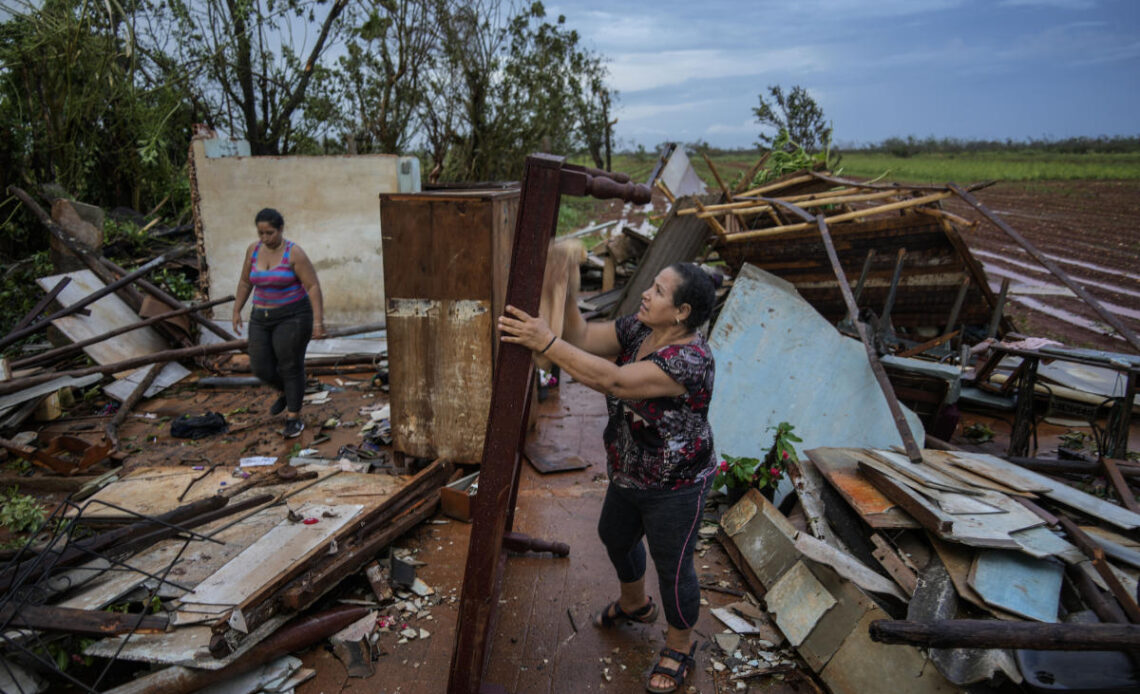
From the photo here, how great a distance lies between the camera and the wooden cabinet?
4.56 metres

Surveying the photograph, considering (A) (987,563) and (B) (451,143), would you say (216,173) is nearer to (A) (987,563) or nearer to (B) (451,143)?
(B) (451,143)

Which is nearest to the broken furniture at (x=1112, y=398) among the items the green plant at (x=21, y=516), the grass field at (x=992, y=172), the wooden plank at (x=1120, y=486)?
the wooden plank at (x=1120, y=486)

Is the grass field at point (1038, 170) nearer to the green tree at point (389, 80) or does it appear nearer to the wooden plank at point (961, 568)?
the green tree at point (389, 80)

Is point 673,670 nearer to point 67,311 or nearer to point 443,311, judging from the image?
point 443,311

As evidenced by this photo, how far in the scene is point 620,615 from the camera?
10.9 feet

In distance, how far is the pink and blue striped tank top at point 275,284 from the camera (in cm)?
534

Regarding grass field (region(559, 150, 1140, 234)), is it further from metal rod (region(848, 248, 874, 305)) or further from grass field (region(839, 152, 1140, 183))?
metal rod (region(848, 248, 874, 305))

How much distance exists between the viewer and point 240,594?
2941mm

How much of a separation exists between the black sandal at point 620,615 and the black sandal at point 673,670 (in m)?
0.31

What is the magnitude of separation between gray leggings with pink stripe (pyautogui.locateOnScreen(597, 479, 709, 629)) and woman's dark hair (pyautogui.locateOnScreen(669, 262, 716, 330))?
2.32ft

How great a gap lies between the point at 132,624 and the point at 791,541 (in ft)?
10.2

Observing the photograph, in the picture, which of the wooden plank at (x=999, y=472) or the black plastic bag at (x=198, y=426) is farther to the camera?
the black plastic bag at (x=198, y=426)

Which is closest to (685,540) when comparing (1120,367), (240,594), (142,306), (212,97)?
(240,594)

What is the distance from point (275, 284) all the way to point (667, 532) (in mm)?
4057
